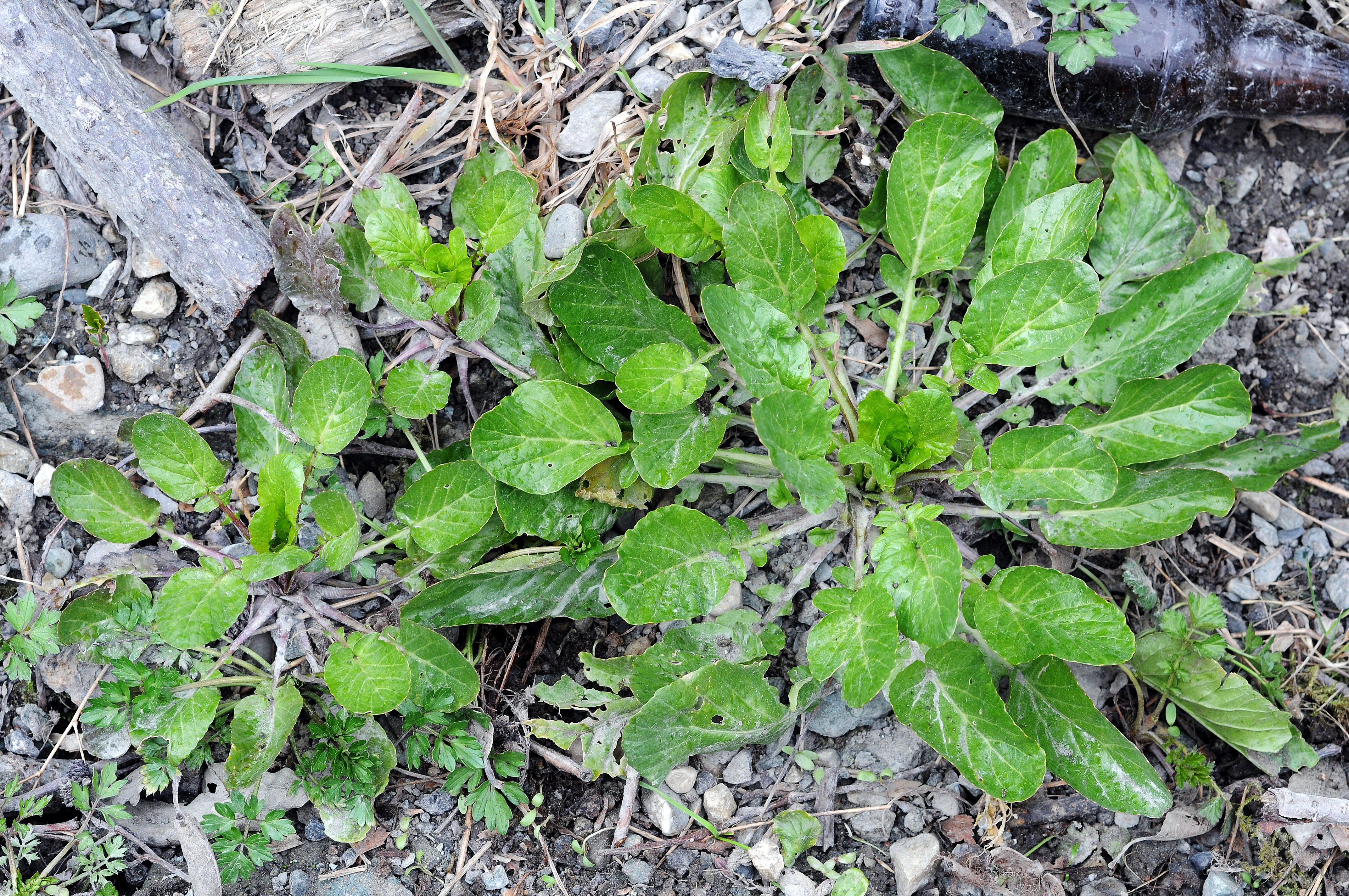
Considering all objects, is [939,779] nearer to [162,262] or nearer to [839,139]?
[839,139]

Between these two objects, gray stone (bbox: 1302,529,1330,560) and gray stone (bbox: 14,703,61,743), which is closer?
gray stone (bbox: 14,703,61,743)

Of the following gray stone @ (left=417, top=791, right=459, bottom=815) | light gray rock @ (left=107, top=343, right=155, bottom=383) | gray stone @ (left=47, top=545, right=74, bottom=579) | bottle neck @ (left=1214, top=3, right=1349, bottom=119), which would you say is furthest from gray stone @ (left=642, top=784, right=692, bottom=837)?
bottle neck @ (left=1214, top=3, right=1349, bottom=119)

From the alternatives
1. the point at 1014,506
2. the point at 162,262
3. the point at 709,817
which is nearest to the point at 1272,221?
the point at 1014,506

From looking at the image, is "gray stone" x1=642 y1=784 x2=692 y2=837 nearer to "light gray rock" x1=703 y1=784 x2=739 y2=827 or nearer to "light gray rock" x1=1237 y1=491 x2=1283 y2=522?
"light gray rock" x1=703 y1=784 x2=739 y2=827

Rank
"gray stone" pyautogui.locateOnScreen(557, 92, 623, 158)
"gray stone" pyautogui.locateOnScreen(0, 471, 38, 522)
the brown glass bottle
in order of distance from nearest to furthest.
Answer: "gray stone" pyautogui.locateOnScreen(0, 471, 38, 522)
the brown glass bottle
"gray stone" pyautogui.locateOnScreen(557, 92, 623, 158)

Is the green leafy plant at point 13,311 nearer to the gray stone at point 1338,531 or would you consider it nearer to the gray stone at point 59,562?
the gray stone at point 59,562

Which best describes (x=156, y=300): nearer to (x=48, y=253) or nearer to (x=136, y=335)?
(x=136, y=335)
